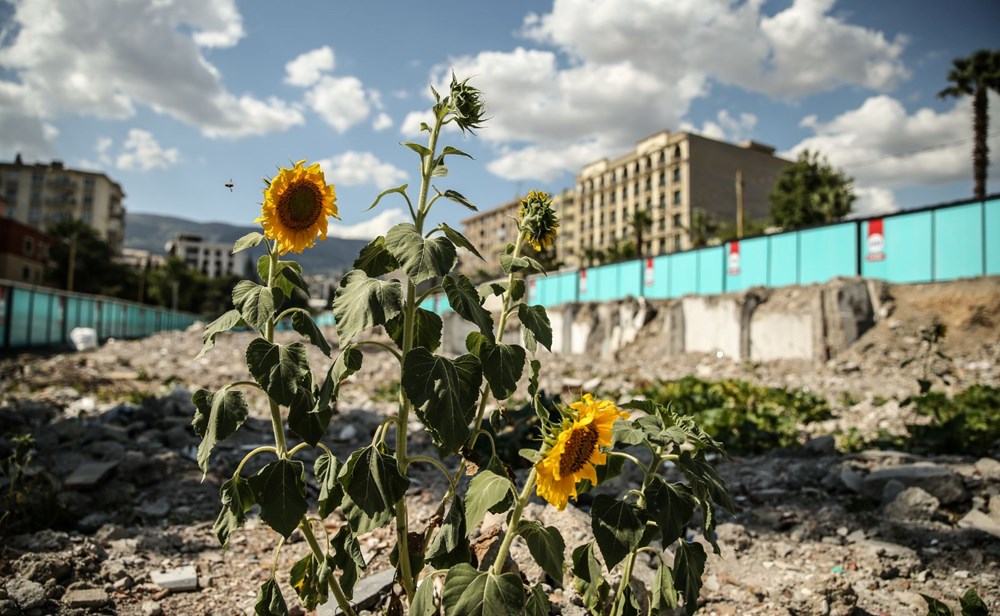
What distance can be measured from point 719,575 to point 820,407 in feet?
20.4

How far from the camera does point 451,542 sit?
1.49 m

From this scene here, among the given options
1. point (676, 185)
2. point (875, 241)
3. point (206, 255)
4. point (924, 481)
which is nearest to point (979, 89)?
point (875, 241)

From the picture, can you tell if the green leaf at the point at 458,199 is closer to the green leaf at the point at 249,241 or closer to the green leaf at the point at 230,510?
the green leaf at the point at 249,241

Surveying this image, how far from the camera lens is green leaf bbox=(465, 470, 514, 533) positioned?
1376 mm

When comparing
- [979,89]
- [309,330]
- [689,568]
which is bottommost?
[689,568]

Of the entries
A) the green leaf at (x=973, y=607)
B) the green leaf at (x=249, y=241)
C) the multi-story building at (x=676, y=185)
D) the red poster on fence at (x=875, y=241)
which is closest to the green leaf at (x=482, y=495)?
the green leaf at (x=249, y=241)

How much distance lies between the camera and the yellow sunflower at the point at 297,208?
5.59 feet

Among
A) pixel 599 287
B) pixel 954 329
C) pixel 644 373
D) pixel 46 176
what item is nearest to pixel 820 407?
pixel 954 329

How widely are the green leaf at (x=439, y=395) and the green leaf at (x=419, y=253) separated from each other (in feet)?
0.63

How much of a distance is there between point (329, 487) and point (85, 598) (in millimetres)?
1882

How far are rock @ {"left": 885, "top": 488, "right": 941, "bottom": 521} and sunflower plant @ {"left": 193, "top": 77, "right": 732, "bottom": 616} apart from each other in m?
3.00

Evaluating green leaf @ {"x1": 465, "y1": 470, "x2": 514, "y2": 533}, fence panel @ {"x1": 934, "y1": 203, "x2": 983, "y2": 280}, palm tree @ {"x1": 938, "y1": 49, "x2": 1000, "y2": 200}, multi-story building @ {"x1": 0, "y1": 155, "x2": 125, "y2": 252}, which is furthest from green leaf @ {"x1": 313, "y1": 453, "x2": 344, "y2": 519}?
multi-story building @ {"x1": 0, "y1": 155, "x2": 125, "y2": 252}

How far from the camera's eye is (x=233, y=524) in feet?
5.24

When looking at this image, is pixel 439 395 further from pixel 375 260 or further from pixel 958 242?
pixel 958 242
